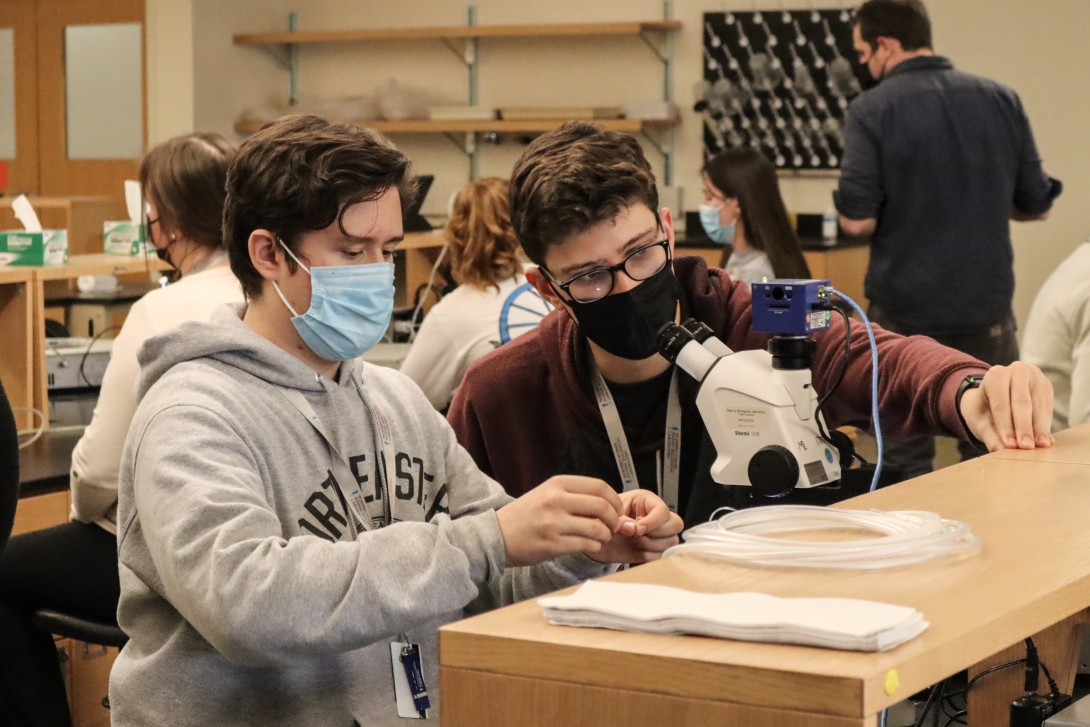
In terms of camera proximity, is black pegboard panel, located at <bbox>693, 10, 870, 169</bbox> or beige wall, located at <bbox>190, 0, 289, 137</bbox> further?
Answer: beige wall, located at <bbox>190, 0, 289, 137</bbox>

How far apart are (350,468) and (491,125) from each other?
17.3ft

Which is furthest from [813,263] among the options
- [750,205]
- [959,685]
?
[959,685]

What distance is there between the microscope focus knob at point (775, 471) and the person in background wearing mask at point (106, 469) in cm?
145

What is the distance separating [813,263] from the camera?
555 centimetres

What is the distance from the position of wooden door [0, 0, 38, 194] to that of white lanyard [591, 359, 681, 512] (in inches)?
253

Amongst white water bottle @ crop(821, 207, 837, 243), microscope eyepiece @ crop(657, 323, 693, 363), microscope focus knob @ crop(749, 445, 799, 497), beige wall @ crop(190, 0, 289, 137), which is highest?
beige wall @ crop(190, 0, 289, 137)

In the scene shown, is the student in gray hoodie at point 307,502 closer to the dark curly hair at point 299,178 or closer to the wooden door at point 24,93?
the dark curly hair at point 299,178

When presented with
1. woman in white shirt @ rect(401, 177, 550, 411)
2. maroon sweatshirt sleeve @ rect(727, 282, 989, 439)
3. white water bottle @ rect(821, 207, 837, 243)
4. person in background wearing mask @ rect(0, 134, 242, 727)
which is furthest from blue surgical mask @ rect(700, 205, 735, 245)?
maroon sweatshirt sleeve @ rect(727, 282, 989, 439)

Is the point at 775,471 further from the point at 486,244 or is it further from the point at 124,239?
the point at 124,239

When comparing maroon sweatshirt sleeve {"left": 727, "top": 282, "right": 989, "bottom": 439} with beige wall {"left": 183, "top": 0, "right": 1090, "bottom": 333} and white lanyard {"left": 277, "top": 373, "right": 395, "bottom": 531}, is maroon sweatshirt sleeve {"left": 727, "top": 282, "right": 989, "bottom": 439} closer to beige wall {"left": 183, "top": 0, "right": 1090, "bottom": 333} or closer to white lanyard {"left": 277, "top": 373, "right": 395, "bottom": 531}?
white lanyard {"left": 277, "top": 373, "right": 395, "bottom": 531}

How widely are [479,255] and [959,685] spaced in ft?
5.96

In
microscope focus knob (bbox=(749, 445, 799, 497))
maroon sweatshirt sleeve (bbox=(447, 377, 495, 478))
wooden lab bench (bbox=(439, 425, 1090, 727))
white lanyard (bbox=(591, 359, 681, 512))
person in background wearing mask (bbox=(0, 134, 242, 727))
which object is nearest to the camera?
wooden lab bench (bbox=(439, 425, 1090, 727))

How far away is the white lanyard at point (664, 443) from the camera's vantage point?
6.21ft

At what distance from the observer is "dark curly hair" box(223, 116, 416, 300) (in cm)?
155
